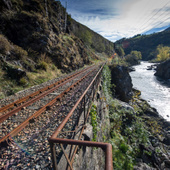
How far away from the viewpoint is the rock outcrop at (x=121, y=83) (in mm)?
13117

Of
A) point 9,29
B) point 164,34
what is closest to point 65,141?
point 9,29

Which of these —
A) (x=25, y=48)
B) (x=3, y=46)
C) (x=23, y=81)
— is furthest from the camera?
(x=25, y=48)

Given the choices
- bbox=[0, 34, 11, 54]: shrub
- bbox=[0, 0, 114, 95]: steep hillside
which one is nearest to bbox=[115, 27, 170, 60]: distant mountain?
bbox=[0, 0, 114, 95]: steep hillside

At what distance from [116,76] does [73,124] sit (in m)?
12.8

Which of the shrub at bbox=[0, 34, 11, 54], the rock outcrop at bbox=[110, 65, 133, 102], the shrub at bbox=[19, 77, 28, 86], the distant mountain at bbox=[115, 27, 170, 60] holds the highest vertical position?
the distant mountain at bbox=[115, 27, 170, 60]

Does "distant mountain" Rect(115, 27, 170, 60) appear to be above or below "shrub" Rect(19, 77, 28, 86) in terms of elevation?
above

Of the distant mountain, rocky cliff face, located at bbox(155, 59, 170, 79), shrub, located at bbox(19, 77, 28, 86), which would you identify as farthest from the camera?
the distant mountain

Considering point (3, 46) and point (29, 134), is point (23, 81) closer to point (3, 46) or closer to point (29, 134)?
point (3, 46)

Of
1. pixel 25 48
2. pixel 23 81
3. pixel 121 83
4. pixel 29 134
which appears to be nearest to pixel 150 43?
pixel 121 83

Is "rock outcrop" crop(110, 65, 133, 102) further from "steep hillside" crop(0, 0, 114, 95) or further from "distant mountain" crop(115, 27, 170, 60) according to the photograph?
"distant mountain" crop(115, 27, 170, 60)

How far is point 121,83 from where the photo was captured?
1382 cm

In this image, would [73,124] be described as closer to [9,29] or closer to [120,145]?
[120,145]

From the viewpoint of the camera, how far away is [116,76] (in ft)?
48.5

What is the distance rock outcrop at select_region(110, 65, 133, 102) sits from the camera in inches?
516
